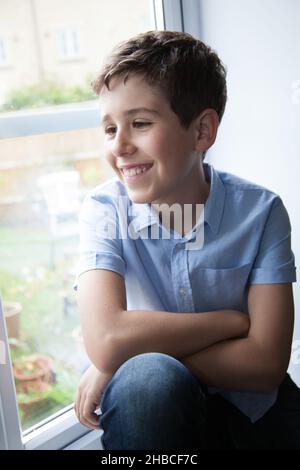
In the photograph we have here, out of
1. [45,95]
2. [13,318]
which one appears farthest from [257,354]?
[45,95]

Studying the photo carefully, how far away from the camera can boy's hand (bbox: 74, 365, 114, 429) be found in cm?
94

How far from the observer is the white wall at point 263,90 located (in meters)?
1.25

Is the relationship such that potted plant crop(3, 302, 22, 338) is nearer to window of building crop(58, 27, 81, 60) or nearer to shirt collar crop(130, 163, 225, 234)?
shirt collar crop(130, 163, 225, 234)

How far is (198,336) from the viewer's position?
916 millimetres

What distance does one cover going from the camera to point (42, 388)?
1479 mm

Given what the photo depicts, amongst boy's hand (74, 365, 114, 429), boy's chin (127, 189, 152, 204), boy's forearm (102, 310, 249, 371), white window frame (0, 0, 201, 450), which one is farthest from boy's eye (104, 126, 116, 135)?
boy's hand (74, 365, 114, 429)

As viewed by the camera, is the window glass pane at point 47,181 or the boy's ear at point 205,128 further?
the window glass pane at point 47,181

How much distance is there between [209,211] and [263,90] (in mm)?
468

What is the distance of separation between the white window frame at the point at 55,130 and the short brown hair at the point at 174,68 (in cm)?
26

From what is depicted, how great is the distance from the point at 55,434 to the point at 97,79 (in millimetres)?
915

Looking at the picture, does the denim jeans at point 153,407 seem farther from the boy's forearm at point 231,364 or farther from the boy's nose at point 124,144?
the boy's nose at point 124,144

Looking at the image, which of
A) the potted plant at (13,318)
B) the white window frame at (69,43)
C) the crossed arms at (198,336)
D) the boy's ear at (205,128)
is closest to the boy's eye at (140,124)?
the boy's ear at (205,128)

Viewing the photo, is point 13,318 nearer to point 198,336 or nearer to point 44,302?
point 44,302

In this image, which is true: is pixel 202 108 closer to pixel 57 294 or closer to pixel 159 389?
pixel 159 389
